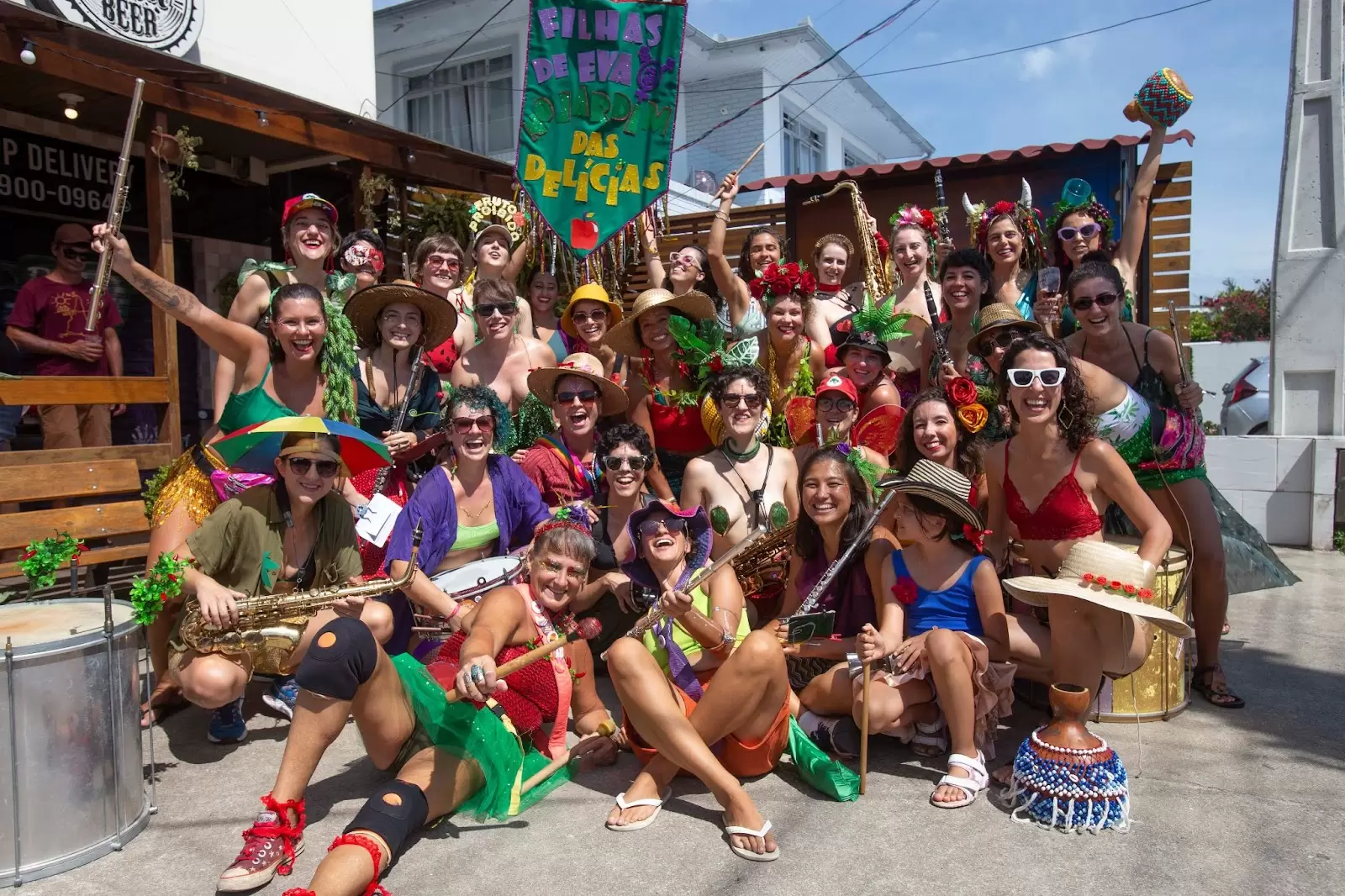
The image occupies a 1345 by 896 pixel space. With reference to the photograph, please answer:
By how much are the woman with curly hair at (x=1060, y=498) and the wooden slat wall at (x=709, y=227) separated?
6.87 meters

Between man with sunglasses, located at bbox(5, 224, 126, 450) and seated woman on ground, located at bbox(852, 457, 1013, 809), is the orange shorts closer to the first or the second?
seated woman on ground, located at bbox(852, 457, 1013, 809)

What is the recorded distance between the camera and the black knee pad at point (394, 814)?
2.72m

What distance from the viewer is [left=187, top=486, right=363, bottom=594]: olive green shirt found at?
3.59 meters

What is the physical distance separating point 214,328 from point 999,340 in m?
3.70

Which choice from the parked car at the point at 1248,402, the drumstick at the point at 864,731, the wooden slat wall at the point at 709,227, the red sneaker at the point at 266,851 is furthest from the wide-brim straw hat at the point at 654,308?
the parked car at the point at 1248,402

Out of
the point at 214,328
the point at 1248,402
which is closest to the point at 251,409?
the point at 214,328

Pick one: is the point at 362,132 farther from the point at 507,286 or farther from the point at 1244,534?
the point at 1244,534

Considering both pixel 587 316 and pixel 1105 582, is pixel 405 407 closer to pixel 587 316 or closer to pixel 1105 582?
pixel 587 316

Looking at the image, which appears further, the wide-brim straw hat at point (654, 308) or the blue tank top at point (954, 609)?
the wide-brim straw hat at point (654, 308)

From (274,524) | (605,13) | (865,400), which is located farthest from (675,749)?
(605,13)

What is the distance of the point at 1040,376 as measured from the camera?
3.66 meters

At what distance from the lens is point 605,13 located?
6051mm

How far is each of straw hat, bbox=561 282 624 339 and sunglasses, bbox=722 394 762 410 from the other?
1398 mm

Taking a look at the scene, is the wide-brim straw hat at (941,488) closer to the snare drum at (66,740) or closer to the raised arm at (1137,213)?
the raised arm at (1137,213)
